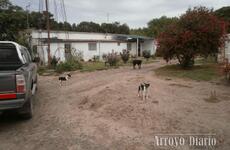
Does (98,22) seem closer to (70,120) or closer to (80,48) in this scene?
(80,48)

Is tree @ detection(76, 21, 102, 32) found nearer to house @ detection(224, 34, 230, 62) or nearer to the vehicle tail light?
house @ detection(224, 34, 230, 62)

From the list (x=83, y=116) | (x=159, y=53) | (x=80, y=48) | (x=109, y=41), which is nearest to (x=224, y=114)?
(x=83, y=116)

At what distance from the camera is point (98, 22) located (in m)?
61.6

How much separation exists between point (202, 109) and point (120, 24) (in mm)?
59803

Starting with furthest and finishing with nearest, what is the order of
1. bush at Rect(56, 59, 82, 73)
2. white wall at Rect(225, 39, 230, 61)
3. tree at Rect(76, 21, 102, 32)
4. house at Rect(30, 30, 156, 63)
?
1. tree at Rect(76, 21, 102, 32)
2. house at Rect(30, 30, 156, 63)
3. bush at Rect(56, 59, 82, 73)
4. white wall at Rect(225, 39, 230, 61)

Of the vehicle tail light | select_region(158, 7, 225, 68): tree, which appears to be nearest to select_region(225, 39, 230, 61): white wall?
select_region(158, 7, 225, 68): tree

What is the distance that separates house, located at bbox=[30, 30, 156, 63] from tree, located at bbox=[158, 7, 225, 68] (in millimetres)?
11703

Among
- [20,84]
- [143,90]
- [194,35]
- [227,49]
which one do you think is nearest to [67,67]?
[194,35]

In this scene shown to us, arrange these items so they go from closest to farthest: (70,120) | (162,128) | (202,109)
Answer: (162,128)
(70,120)
(202,109)

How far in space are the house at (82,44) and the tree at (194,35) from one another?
11703mm

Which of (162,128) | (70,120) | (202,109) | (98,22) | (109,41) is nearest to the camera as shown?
(162,128)

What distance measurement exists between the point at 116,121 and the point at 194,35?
406 inches

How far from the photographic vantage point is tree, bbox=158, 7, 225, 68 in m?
14.7

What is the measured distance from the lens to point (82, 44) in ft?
91.5
